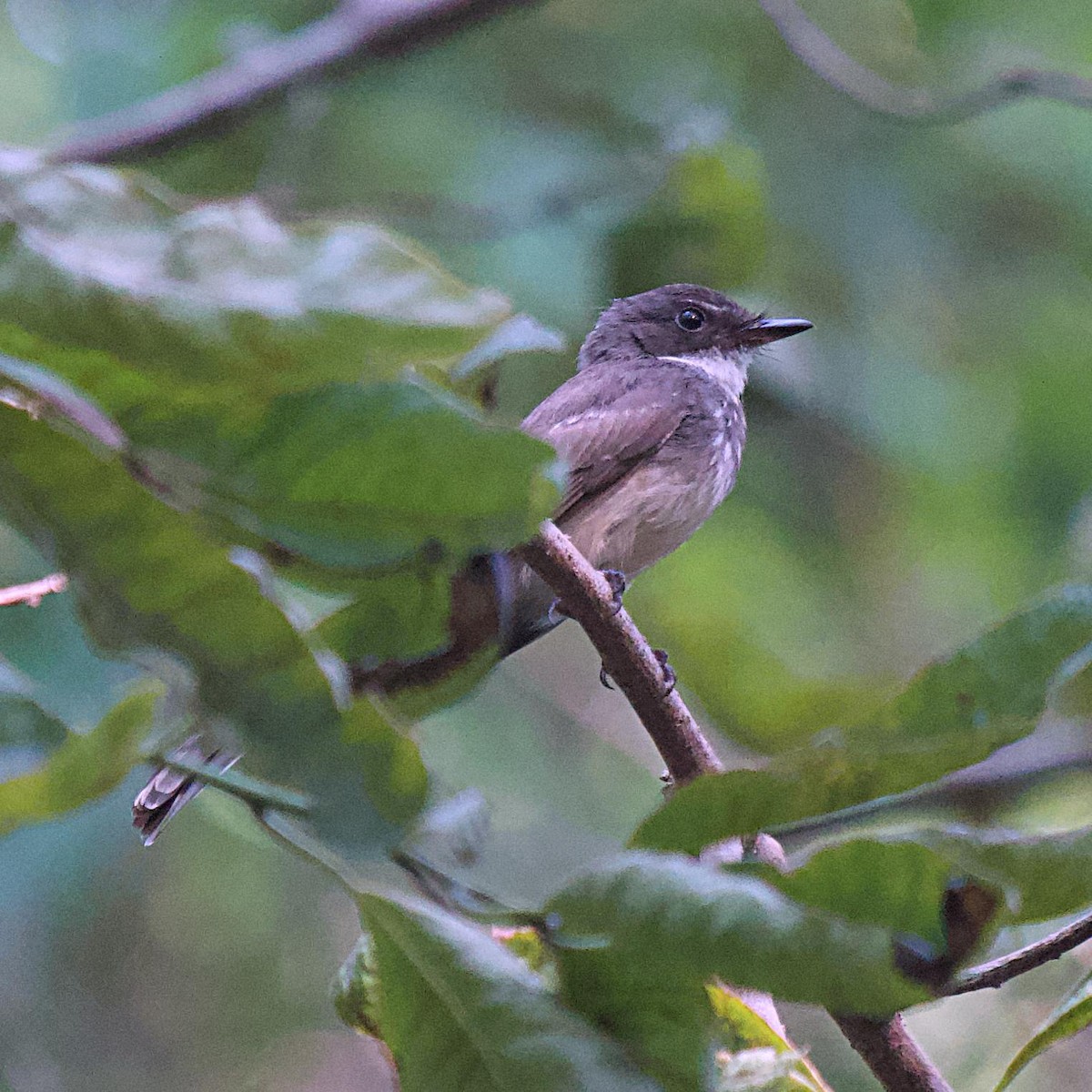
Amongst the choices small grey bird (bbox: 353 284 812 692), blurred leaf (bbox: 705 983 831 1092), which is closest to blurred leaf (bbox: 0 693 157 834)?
blurred leaf (bbox: 705 983 831 1092)

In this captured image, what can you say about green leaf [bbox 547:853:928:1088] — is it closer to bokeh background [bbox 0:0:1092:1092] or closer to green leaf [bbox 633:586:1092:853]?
green leaf [bbox 633:586:1092:853]

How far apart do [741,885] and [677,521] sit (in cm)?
286

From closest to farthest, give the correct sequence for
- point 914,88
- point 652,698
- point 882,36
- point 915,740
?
point 915,740 < point 652,698 < point 914,88 < point 882,36

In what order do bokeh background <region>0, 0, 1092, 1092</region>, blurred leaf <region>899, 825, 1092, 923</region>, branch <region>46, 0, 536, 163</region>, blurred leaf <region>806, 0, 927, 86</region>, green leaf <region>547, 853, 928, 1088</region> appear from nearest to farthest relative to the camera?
green leaf <region>547, 853, 928, 1088</region>, blurred leaf <region>899, 825, 1092, 923</region>, branch <region>46, 0, 536, 163</region>, bokeh background <region>0, 0, 1092, 1092</region>, blurred leaf <region>806, 0, 927, 86</region>

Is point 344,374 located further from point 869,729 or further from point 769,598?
point 769,598

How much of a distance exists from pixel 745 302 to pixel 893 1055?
3414 millimetres

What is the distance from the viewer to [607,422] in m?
3.94

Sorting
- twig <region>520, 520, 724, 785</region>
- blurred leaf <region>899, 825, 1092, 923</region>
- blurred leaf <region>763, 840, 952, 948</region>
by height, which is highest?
blurred leaf <region>763, 840, 952, 948</region>

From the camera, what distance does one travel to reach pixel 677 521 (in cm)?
382

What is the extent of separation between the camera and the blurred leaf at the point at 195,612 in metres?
0.88

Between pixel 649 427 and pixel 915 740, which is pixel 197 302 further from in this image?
pixel 649 427

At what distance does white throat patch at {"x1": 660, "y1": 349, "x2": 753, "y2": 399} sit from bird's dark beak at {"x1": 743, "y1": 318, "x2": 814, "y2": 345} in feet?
0.23

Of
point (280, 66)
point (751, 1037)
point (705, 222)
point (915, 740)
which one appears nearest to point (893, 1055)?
point (751, 1037)

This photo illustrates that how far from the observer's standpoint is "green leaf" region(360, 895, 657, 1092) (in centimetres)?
113
